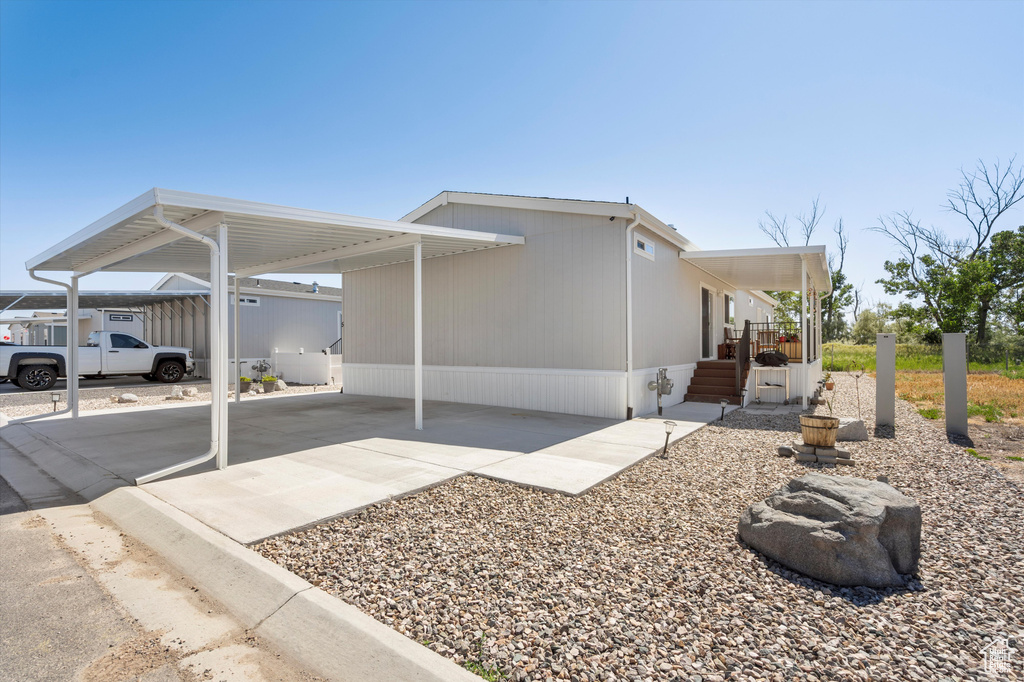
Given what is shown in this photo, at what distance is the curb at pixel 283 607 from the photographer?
2.05m

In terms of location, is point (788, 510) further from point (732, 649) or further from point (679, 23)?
point (679, 23)

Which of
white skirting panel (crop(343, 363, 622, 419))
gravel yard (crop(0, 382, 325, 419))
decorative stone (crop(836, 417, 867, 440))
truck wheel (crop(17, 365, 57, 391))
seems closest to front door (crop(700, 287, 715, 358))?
white skirting panel (crop(343, 363, 622, 419))

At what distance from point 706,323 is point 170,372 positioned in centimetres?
1550

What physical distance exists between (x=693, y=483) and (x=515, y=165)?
9162mm

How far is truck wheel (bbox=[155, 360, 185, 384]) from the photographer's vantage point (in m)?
14.9

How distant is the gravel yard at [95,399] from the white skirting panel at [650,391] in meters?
8.40

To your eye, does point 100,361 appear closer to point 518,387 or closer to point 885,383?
point 518,387

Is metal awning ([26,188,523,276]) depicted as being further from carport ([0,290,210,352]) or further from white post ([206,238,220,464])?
carport ([0,290,210,352])

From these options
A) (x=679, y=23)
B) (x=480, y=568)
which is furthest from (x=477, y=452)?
(x=679, y=23)

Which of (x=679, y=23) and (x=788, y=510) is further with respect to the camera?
(x=679, y=23)

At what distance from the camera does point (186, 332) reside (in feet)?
55.4

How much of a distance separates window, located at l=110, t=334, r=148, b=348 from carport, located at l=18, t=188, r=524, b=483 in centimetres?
712

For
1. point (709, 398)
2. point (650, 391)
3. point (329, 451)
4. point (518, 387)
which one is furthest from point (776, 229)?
point (329, 451)

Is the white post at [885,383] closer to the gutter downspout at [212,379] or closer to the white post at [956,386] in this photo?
the white post at [956,386]
